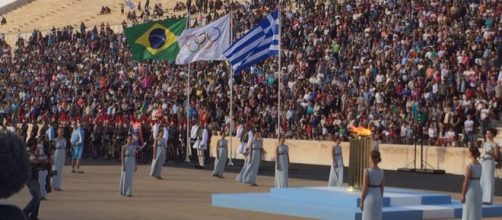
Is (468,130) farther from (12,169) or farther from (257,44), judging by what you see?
(12,169)

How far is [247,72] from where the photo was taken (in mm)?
42219

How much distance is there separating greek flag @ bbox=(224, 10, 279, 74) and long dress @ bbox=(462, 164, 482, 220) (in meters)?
14.9


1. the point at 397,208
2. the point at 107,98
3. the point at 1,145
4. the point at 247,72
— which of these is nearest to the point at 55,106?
the point at 107,98

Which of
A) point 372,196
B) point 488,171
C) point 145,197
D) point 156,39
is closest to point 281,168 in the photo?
point 145,197

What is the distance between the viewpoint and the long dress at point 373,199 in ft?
45.9

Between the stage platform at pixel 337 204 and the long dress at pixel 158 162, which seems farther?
the long dress at pixel 158 162

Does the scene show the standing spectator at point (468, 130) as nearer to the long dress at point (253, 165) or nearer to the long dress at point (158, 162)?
the long dress at point (253, 165)

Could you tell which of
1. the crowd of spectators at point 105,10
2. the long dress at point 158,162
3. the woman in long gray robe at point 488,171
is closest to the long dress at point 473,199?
the woman in long gray robe at point 488,171

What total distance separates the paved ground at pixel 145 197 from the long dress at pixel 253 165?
0.45m

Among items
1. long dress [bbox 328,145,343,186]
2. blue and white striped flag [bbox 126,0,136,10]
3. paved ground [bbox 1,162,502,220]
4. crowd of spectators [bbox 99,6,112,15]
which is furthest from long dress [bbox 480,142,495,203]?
crowd of spectators [bbox 99,6,112,15]

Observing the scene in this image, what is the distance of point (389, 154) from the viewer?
31.9 metres

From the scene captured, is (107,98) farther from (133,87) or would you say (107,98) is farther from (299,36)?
(299,36)

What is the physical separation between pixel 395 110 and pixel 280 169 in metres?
9.18

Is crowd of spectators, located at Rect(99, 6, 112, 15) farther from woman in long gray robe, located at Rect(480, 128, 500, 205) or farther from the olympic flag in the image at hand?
woman in long gray robe, located at Rect(480, 128, 500, 205)
